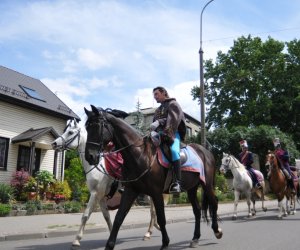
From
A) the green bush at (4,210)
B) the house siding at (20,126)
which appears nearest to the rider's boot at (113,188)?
the green bush at (4,210)

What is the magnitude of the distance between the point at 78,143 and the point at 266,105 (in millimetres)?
35676

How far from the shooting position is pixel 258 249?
765cm

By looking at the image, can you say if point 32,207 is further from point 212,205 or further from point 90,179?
point 212,205

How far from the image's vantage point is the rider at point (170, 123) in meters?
7.21

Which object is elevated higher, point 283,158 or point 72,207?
point 283,158

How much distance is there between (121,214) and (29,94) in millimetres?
19894

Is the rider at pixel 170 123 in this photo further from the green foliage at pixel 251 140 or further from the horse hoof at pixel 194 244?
the green foliage at pixel 251 140

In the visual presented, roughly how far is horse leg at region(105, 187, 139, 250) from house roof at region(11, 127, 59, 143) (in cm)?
1615

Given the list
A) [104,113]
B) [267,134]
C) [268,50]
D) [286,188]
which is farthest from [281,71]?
[104,113]

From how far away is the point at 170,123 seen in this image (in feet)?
23.7

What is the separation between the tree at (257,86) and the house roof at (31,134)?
2468 cm

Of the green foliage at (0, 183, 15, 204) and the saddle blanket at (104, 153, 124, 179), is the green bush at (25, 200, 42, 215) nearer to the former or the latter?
the green foliage at (0, 183, 15, 204)

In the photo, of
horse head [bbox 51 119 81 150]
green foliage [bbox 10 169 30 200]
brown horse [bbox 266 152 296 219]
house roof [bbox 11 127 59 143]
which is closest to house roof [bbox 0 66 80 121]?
house roof [bbox 11 127 59 143]

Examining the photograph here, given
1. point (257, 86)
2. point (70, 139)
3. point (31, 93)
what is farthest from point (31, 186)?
point (257, 86)
